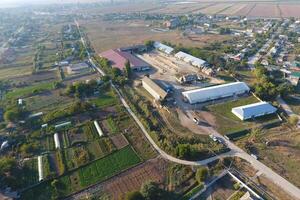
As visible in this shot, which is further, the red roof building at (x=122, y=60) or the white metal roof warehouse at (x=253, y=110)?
the red roof building at (x=122, y=60)

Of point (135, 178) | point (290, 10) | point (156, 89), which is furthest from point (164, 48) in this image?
point (290, 10)

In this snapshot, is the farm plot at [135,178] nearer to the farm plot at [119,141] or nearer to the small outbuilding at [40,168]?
the farm plot at [119,141]

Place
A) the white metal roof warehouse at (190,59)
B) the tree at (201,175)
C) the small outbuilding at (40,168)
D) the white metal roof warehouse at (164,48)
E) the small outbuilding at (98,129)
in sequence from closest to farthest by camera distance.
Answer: the tree at (201,175) < the small outbuilding at (40,168) < the small outbuilding at (98,129) < the white metal roof warehouse at (190,59) < the white metal roof warehouse at (164,48)

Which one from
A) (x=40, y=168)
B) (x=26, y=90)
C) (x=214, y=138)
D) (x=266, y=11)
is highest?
(x=266, y=11)

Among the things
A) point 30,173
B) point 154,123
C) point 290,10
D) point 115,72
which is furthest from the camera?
point 290,10

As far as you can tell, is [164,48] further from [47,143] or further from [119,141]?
[47,143]

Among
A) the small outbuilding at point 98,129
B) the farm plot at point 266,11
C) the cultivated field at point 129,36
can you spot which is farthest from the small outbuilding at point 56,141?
the farm plot at point 266,11

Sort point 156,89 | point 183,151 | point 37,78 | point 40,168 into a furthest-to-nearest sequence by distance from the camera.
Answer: point 37,78
point 156,89
point 40,168
point 183,151
